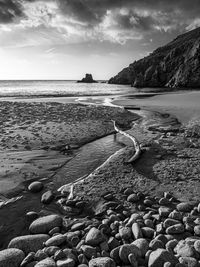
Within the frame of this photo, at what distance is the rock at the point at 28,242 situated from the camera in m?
4.57

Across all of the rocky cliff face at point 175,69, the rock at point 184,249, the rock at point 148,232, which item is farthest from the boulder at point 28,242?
the rocky cliff face at point 175,69

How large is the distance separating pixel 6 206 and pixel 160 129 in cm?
1144

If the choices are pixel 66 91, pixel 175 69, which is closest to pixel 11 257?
pixel 66 91

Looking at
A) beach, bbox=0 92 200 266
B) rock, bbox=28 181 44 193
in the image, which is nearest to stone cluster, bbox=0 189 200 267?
beach, bbox=0 92 200 266

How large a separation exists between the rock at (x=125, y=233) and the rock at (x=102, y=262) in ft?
2.73

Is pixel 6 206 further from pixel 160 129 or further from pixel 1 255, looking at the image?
pixel 160 129

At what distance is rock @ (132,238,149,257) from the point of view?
4.25 m

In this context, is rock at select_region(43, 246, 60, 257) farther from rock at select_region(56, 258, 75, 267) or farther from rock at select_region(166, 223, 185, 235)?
rock at select_region(166, 223, 185, 235)

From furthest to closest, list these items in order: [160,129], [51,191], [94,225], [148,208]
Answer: [160,129] < [51,191] < [148,208] < [94,225]

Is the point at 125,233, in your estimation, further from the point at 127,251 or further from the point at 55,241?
the point at 55,241

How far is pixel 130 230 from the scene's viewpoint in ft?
16.1

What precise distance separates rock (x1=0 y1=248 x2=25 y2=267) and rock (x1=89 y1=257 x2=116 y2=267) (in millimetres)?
1376

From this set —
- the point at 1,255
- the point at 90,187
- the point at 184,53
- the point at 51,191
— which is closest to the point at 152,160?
the point at 90,187

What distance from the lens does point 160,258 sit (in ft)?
12.9
